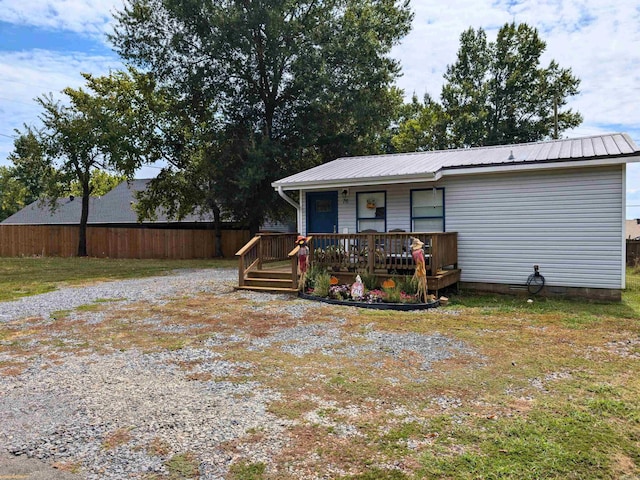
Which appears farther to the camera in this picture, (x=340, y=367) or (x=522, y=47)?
(x=522, y=47)

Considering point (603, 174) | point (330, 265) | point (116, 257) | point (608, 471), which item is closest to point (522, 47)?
point (603, 174)

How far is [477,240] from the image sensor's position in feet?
31.5

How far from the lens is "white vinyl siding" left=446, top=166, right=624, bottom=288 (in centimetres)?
833

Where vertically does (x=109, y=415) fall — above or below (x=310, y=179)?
below

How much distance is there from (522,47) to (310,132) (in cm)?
1661

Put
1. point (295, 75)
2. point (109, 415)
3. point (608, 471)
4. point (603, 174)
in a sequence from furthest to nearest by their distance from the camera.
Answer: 1. point (295, 75)
2. point (603, 174)
3. point (109, 415)
4. point (608, 471)

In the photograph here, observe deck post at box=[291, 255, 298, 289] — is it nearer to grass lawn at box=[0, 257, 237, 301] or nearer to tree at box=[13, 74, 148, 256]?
grass lawn at box=[0, 257, 237, 301]

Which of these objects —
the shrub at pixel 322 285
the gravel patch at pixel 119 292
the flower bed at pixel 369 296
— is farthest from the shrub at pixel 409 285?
the gravel patch at pixel 119 292

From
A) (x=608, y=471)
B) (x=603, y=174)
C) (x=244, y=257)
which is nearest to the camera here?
(x=608, y=471)

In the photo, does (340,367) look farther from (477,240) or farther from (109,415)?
(477,240)

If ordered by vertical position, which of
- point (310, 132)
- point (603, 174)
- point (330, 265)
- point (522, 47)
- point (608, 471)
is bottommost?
point (608, 471)

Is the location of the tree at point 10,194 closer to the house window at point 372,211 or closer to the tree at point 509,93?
the tree at point 509,93

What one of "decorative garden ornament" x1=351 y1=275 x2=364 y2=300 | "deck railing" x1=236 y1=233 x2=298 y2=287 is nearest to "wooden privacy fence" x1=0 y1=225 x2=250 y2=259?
"deck railing" x1=236 y1=233 x2=298 y2=287

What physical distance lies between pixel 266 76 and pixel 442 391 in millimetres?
18904
